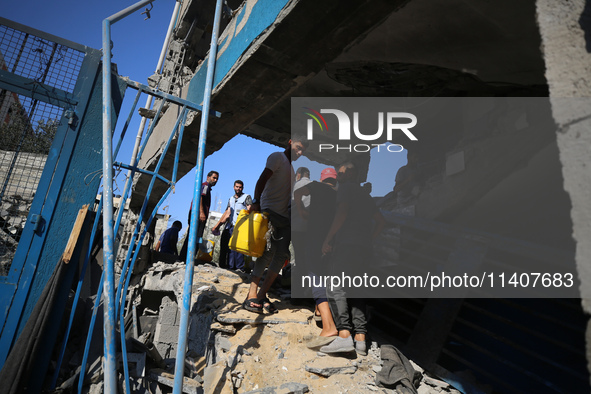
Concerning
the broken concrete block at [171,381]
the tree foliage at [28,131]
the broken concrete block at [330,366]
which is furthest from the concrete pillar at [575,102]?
the tree foliage at [28,131]

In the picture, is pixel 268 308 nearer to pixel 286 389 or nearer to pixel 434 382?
pixel 286 389

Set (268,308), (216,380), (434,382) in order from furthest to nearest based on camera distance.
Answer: (268,308)
(434,382)
(216,380)

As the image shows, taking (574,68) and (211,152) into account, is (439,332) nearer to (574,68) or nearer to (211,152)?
(574,68)

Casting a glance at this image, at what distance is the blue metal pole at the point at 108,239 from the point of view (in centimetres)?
195

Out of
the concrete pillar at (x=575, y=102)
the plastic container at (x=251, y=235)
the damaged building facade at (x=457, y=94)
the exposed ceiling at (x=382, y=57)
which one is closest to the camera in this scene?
the concrete pillar at (x=575, y=102)

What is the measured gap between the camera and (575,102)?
1009 mm

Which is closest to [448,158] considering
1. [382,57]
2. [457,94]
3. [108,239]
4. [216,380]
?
[457,94]

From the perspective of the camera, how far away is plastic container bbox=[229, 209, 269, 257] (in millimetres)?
3396

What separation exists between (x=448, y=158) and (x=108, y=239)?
5789mm

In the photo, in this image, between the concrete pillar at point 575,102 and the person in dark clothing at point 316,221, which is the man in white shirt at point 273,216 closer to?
the person in dark clothing at point 316,221

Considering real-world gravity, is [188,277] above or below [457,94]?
below

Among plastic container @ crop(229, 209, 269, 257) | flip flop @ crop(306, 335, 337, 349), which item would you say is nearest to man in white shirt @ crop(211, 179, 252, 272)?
plastic container @ crop(229, 209, 269, 257)

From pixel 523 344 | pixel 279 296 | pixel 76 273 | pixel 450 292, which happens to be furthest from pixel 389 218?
pixel 76 273

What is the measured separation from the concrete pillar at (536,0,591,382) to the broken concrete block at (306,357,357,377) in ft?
6.68
